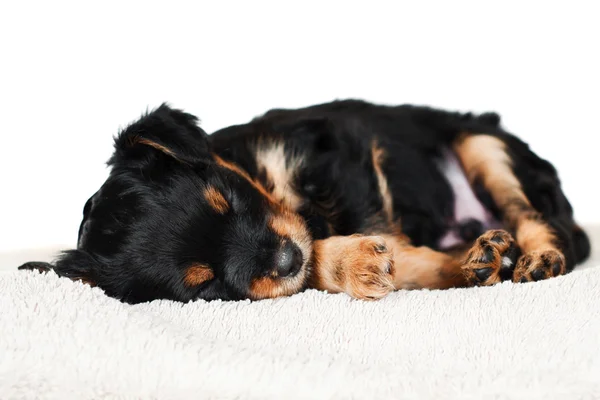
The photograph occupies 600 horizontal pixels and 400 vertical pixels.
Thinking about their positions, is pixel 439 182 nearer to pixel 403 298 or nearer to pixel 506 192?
pixel 506 192

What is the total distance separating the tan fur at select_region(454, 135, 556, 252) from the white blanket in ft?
1.23

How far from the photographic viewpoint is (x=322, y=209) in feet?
7.18

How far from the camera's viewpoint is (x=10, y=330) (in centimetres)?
140

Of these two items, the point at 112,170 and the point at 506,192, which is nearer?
the point at 112,170

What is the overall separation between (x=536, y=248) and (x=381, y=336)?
2.55 ft

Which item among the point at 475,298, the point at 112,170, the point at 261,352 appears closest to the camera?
the point at 261,352

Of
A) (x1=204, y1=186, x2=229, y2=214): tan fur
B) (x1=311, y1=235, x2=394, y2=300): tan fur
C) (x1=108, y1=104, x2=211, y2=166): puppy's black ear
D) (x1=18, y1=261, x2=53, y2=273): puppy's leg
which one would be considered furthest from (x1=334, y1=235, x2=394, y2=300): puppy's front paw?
(x1=18, y1=261, x2=53, y2=273): puppy's leg

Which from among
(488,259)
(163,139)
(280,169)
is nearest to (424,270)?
(488,259)

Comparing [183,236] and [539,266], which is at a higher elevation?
[183,236]

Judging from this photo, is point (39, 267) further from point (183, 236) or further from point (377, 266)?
point (377, 266)

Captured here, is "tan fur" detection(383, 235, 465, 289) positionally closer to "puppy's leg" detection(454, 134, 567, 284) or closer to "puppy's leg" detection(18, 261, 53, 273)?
"puppy's leg" detection(454, 134, 567, 284)

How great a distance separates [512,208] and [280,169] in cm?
79

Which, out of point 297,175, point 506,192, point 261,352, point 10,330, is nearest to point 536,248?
point 506,192

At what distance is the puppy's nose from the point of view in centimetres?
177
